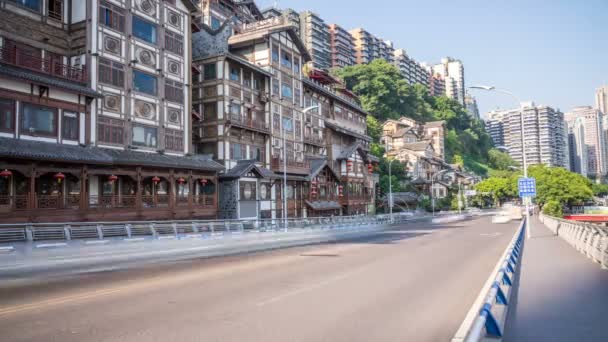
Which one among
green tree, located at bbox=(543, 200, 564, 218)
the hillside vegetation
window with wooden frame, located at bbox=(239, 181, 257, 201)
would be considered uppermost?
the hillside vegetation

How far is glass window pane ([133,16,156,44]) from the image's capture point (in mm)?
31831

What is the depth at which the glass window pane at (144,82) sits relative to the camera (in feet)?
104

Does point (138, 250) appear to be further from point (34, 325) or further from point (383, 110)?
point (383, 110)

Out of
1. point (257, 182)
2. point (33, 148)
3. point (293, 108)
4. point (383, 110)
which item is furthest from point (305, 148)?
point (383, 110)

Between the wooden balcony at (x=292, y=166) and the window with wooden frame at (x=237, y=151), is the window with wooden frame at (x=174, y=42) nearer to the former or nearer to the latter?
the window with wooden frame at (x=237, y=151)

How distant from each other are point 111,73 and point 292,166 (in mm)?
21919

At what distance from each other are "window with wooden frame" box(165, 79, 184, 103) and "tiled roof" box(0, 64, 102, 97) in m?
7.12

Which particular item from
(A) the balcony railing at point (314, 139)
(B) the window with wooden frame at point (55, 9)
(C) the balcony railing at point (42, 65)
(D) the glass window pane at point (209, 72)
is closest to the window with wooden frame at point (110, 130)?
(C) the balcony railing at point (42, 65)

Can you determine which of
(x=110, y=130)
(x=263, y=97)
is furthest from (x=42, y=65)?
(x=263, y=97)

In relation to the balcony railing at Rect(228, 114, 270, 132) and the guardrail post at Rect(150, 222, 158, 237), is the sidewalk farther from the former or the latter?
the balcony railing at Rect(228, 114, 270, 132)

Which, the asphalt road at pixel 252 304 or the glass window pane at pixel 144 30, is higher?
the glass window pane at pixel 144 30

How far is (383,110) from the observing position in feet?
354

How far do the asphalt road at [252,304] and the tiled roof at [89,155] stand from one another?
37.2ft

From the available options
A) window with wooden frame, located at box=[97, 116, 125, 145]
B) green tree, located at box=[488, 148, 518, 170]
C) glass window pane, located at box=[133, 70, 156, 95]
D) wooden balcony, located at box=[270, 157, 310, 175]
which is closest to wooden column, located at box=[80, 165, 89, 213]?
window with wooden frame, located at box=[97, 116, 125, 145]
